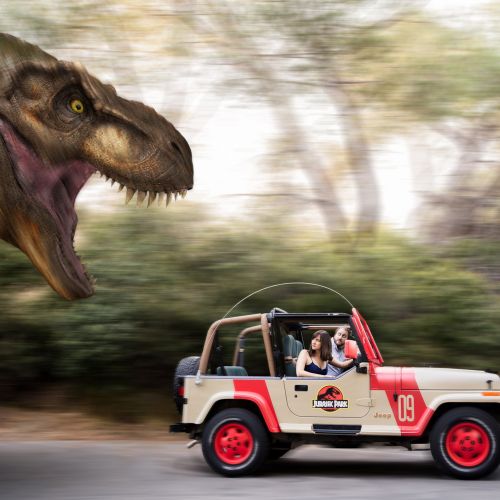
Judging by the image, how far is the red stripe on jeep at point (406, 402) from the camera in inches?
264

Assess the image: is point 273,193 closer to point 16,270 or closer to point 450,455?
point 16,270

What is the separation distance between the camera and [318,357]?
23.0ft

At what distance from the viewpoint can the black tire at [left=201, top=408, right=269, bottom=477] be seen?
686cm

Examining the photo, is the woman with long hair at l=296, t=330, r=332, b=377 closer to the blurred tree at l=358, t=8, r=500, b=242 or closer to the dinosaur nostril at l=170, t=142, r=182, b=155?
the dinosaur nostril at l=170, t=142, r=182, b=155

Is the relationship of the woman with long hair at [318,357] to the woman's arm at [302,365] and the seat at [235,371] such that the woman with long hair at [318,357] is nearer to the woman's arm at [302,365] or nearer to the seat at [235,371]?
the woman's arm at [302,365]

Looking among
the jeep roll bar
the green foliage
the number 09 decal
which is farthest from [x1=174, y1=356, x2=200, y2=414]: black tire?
the green foliage

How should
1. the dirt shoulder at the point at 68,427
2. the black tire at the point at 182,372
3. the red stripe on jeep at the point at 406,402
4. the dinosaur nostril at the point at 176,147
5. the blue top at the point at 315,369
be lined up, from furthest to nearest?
the dirt shoulder at the point at 68,427 → the black tire at the point at 182,372 → the blue top at the point at 315,369 → the red stripe on jeep at the point at 406,402 → the dinosaur nostril at the point at 176,147

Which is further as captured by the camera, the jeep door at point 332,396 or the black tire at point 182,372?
the black tire at point 182,372

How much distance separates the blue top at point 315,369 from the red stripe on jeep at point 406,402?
40 centimetres

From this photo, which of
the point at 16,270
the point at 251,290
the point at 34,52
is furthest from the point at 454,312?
Answer: the point at 34,52

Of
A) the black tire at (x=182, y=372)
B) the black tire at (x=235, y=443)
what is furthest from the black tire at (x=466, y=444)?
the black tire at (x=182, y=372)

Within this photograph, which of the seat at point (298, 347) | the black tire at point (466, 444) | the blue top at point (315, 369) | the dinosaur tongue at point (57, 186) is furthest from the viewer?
the seat at point (298, 347)

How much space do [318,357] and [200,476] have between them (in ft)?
4.30

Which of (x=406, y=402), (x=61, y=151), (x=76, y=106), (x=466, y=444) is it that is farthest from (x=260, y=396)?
(x=76, y=106)
